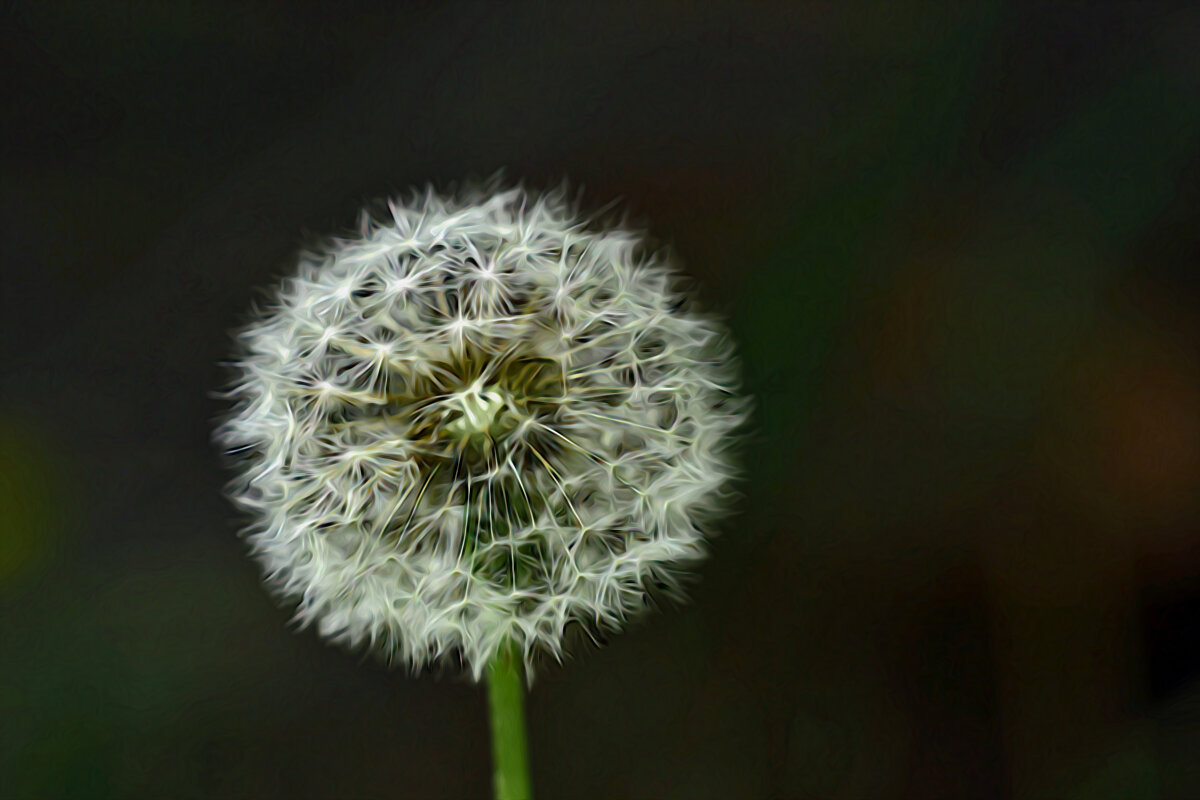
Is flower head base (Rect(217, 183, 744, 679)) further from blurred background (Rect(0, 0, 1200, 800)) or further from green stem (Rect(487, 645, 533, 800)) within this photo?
blurred background (Rect(0, 0, 1200, 800))

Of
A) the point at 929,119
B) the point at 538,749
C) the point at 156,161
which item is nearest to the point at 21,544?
the point at 156,161

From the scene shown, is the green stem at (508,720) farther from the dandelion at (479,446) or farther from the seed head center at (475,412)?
the seed head center at (475,412)

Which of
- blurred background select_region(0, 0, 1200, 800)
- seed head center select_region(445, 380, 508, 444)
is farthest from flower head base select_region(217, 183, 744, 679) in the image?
blurred background select_region(0, 0, 1200, 800)

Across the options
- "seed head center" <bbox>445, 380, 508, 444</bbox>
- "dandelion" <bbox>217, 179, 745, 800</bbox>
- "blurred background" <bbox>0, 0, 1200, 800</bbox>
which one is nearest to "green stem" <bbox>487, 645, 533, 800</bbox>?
"dandelion" <bbox>217, 179, 745, 800</bbox>

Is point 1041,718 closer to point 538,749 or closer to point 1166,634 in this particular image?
→ point 1166,634

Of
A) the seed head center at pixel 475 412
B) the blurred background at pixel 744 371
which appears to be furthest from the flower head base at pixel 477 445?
the blurred background at pixel 744 371

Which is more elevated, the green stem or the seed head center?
the seed head center

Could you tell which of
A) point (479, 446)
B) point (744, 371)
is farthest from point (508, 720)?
point (744, 371)

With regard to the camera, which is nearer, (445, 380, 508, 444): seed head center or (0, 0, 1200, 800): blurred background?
(445, 380, 508, 444): seed head center

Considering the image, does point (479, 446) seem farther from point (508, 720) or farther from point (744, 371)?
point (744, 371)
